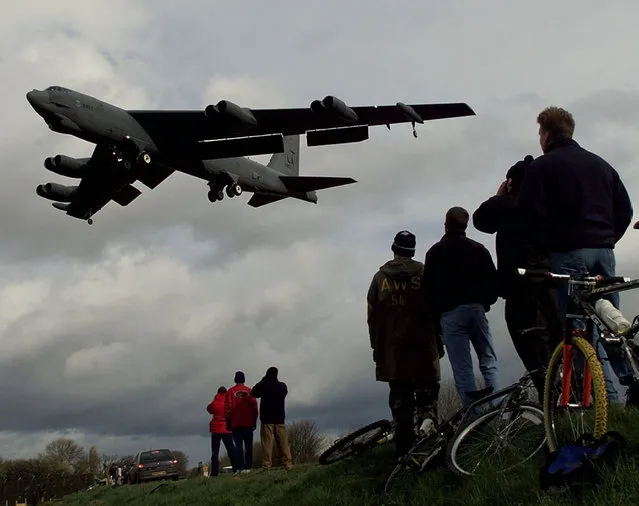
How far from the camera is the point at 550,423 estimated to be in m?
4.18

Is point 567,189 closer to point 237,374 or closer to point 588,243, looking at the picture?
point 588,243

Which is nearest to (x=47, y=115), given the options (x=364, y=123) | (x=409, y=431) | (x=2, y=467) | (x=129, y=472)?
(x=364, y=123)

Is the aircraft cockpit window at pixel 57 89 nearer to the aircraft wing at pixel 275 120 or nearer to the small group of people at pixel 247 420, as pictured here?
the aircraft wing at pixel 275 120

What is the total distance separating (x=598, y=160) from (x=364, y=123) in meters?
18.2

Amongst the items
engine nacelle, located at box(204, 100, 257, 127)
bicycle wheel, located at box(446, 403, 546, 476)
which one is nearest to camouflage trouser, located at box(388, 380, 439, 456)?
bicycle wheel, located at box(446, 403, 546, 476)

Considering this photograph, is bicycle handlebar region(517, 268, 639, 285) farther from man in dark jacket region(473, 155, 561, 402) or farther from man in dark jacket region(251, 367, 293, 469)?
man in dark jacket region(251, 367, 293, 469)

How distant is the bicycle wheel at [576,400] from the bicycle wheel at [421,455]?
150 centimetres

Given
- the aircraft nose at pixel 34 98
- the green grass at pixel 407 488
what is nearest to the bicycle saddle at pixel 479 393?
the green grass at pixel 407 488

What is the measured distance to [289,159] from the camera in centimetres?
3562

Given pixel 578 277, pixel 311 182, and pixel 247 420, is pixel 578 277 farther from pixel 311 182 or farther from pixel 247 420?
pixel 311 182

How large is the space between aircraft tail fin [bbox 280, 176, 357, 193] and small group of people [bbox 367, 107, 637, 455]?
766 inches

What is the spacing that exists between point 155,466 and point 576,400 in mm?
22854

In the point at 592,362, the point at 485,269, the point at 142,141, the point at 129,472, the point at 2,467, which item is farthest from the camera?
→ the point at 2,467

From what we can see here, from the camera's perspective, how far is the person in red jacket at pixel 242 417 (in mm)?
13586
